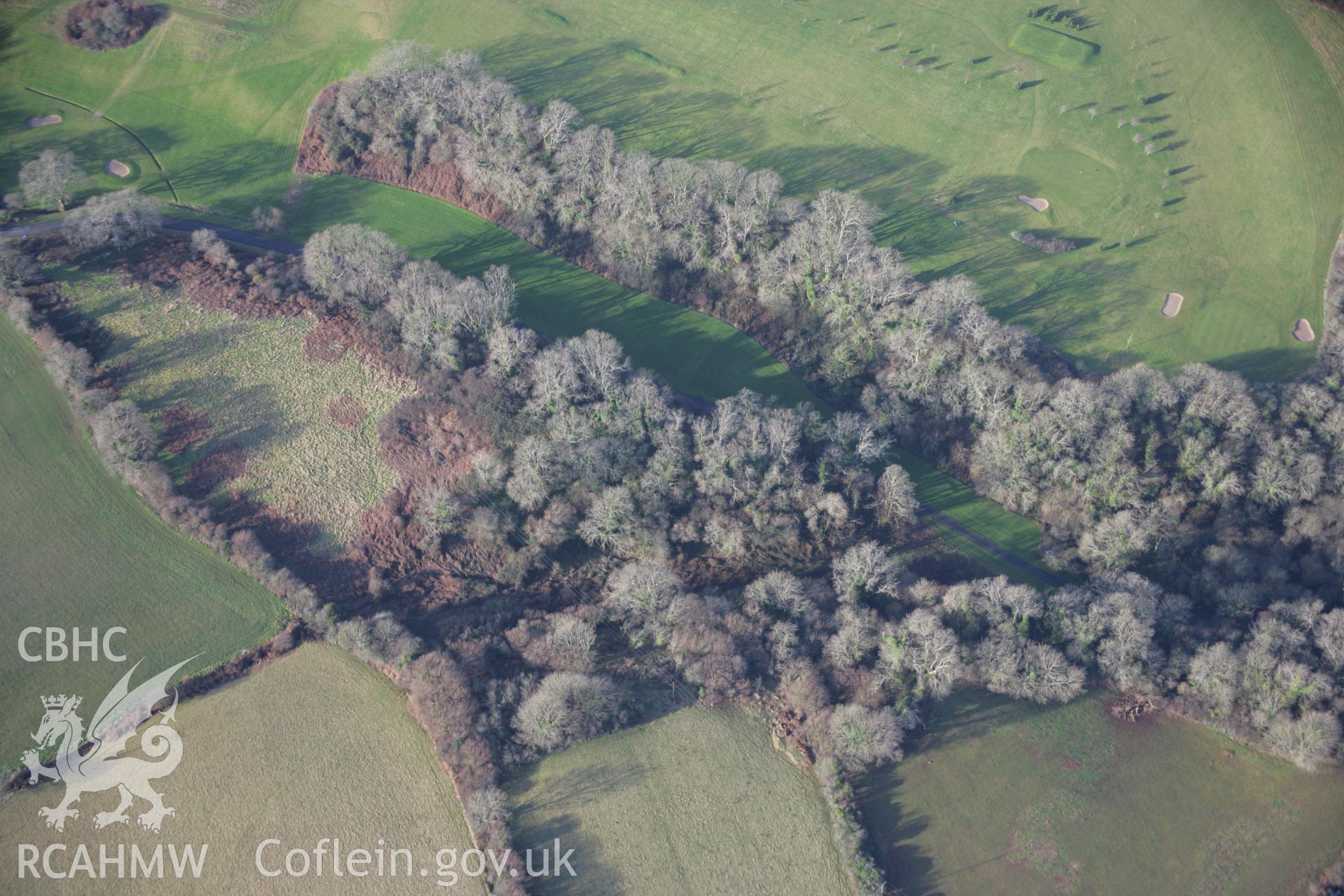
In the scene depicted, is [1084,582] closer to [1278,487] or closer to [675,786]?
[1278,487]

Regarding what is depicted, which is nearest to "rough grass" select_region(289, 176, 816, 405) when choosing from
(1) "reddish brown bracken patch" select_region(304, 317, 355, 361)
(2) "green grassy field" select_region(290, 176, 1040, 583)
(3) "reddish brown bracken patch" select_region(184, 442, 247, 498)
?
(2) "green grassy field" select_region(290, 176, 1040, 583)

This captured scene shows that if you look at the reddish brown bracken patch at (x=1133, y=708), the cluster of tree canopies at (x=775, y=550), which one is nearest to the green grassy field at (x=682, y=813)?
the cluster of tree canopies at (x=775, y=550)

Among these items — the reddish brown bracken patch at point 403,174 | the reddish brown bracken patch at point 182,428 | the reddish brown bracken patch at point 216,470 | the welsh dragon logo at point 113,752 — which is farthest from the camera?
the reddish brown bracken patch at point 403,174

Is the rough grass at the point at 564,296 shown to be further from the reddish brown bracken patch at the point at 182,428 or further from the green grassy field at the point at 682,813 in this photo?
the green grassy field at the point at 682,813

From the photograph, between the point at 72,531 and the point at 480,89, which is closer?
the point at 72,531

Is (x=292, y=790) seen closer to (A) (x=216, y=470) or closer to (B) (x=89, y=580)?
(B) (x=89, y=580)

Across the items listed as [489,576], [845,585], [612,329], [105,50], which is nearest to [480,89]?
[612,329]
